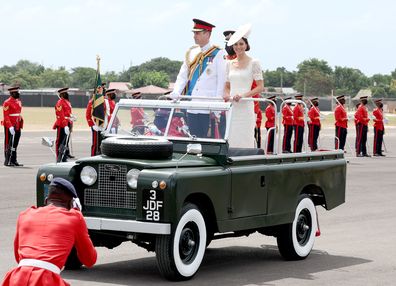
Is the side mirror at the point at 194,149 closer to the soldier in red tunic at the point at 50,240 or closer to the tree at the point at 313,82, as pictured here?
the soldier in red tunic at the point at 50,240

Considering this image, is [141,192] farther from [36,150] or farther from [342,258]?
[36,150]

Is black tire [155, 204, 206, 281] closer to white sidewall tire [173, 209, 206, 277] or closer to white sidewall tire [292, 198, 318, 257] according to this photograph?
white sidewall tire [173, 209, 206, 277]

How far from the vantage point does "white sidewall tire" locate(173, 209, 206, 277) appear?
10.4 m

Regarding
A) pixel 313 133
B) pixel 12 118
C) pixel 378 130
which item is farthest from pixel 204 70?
pixel 378 130

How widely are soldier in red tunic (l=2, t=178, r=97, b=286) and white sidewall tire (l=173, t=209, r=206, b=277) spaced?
3413mm

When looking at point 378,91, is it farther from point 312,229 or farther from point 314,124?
point 312,229

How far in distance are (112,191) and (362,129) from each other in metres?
26.2

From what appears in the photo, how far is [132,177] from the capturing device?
10.5 metres

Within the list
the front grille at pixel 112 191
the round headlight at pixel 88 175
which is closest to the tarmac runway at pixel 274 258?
the front grille at pixel 112 191

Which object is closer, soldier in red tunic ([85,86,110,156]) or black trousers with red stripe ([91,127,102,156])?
black trousers with red stripe ([91,127,102,156])

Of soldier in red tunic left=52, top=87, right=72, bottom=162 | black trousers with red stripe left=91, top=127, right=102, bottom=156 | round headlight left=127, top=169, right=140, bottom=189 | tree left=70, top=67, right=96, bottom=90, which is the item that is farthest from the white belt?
tree left=70, top=67, right=96, bottom=90

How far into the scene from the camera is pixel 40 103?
93938 millimetres

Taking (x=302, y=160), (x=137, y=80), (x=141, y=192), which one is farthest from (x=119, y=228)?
(x=137, y=80)

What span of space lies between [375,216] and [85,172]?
6952 mm
